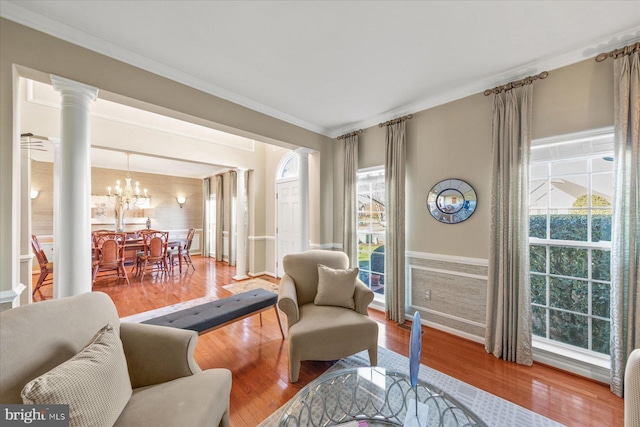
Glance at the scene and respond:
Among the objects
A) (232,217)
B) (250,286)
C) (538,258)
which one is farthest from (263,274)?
(538,258)

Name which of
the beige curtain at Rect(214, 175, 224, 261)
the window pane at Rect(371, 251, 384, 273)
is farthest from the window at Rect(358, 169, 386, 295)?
the beige curtain at Rect(214, 175, 224, 261)

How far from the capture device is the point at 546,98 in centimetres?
225

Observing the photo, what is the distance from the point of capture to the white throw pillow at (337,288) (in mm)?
2447

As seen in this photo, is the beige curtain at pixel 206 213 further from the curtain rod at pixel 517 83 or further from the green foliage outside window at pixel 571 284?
the green foliage outside window at pixel 571 284

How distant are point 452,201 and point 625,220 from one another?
4.16 feet

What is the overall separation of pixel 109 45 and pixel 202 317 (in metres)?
2.45

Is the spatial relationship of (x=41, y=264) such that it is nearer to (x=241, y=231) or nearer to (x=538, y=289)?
(x=241, y=231)

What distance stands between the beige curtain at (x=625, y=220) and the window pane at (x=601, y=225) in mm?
280

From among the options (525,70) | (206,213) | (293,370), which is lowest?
(293,370)

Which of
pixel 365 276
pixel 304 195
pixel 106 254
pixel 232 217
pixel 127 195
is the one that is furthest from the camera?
pixel 232 217

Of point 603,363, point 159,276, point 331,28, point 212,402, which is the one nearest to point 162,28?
point 331,28

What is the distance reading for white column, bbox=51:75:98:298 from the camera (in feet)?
6.24

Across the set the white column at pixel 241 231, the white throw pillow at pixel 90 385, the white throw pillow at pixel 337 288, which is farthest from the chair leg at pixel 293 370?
the white column at pixel 241 231

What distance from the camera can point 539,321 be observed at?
2.42 metres
